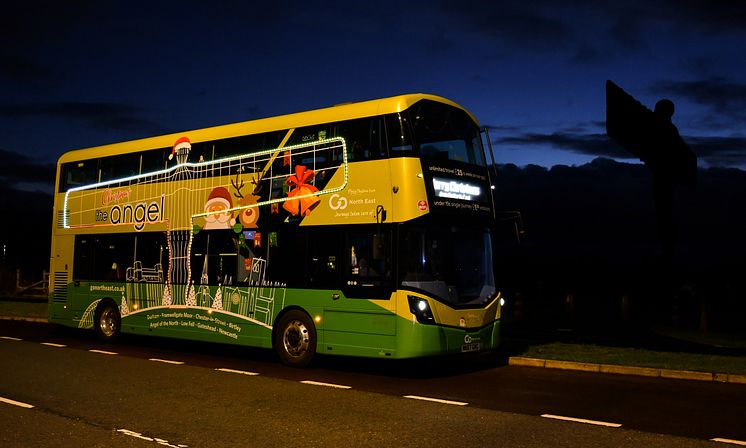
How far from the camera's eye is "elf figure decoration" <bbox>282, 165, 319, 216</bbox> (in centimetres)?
1384

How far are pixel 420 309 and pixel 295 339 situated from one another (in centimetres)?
273

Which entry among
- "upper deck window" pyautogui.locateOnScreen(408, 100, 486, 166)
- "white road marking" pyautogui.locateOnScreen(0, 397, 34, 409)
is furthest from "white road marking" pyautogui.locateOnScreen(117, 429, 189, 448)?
"upper deck window" pyautogui.locateOnScreen(408, 100, 486, 166)

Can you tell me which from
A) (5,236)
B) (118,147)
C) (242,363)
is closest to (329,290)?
(242,363)

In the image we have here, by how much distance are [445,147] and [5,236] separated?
9401 cm

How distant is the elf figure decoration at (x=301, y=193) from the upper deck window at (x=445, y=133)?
2.19m

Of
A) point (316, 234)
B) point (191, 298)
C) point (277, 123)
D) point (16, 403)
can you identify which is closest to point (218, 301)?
point (191, 298)

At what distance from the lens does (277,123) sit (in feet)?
48.1

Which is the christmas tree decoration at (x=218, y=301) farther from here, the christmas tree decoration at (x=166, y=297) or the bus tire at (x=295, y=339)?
the bus tire at (x=295, y=339)

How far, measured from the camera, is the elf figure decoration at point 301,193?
13836mm

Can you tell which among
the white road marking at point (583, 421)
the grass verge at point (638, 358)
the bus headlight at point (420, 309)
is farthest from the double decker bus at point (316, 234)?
the white road marking at point (583, 421)

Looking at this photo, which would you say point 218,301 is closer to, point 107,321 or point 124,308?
point 124,308

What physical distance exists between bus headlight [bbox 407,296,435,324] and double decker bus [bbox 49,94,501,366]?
2 centimetres

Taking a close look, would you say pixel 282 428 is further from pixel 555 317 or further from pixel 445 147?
pixel 555 317

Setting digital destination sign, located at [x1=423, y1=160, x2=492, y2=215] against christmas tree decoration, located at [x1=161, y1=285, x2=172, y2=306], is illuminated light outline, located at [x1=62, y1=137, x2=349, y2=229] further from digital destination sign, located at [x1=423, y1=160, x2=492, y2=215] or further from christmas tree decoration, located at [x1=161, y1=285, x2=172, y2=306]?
christmas tree decoration, located at [x1=161, y1=285, x2=172, y2=306]
